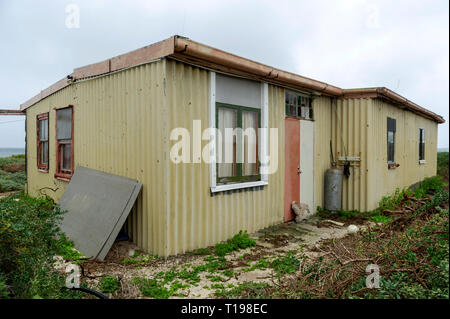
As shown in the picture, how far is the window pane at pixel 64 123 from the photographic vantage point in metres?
6.95

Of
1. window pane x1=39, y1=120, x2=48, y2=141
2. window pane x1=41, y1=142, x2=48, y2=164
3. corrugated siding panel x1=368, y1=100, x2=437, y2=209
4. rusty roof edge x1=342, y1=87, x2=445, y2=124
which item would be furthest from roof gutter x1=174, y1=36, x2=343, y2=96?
window pane x1=41, y1=142, x2=48, y2=164

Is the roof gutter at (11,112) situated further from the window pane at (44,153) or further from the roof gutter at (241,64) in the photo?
the roof gutter at (241,64)

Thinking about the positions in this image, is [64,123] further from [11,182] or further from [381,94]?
[381,94]

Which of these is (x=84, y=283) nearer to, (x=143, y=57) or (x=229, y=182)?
(x=229, y=182)

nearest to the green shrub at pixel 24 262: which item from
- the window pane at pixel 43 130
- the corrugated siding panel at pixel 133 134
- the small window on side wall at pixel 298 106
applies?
the corrugated siding panel at pixel 133 134

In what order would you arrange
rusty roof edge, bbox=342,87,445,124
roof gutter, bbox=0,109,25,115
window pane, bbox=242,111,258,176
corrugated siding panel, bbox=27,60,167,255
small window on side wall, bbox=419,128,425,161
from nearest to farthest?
corrugated siding panel, bbox=27,60,167,255 → window pane, bbox=242,111,258,176 → rusty roof edge, bbox=342,87,445,124 → roof gutter, bbox=0,109,25,115 → small window on side wall, bbox=419,128,425,161

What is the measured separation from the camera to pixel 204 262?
4332 millimetres

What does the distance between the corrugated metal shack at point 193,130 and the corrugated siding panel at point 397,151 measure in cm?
7

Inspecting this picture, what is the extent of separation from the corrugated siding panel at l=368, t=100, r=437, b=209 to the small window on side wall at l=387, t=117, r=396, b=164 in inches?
8.2

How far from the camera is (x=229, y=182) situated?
17.5ft

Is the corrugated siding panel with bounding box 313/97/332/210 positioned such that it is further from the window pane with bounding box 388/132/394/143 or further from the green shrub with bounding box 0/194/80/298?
the green shrub with bounding box 0/194/80/298

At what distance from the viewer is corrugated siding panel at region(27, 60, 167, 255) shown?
14.5 feet
